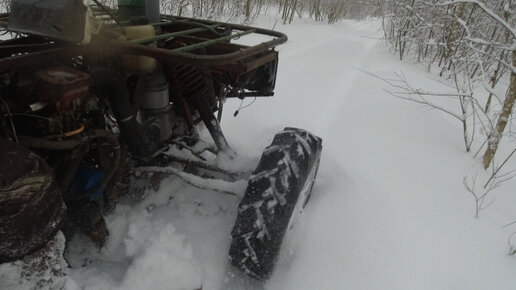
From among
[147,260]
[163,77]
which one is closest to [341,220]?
[147,260]

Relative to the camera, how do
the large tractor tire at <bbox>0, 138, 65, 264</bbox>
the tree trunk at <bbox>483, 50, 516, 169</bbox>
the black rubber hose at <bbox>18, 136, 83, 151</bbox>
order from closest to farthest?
the large tractor tire at <bbox>0, 138, 65, 264</bbox> < the black rubber hose at <bbox>18, 136, 83, 151</bbox> < the tree trunk at <bbox>483, 50, 516, 169</bbox>

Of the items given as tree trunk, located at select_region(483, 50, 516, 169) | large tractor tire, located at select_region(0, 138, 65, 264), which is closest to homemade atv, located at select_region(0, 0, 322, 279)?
large tractor tire, located at select_region(0, 138, 65, 264)

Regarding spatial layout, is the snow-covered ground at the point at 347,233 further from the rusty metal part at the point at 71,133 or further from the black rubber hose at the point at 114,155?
the rusty metal part at the point at 71,133

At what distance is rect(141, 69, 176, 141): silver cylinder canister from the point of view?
6.96 feet

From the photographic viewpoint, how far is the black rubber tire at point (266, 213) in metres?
1.80

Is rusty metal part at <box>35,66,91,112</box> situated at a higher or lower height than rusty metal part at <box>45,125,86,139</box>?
higher

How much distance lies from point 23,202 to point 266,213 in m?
1.05

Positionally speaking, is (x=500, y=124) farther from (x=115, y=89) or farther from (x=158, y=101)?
(x=115, y=89)

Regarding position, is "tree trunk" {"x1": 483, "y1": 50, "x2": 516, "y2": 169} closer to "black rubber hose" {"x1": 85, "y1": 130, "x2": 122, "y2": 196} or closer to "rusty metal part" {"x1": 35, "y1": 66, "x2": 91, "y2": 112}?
"black rubber hose" {"x1": 85, "y1": 130, "x2": 122, "y2": 196}

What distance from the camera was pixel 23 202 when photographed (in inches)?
45.9

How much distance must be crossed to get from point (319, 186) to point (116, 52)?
1.87 meters

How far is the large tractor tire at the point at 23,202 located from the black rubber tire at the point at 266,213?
864 mm

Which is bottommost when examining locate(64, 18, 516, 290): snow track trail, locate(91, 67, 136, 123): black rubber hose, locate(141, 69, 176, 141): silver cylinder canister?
locate(64, 18, 516, 290): snow track trail

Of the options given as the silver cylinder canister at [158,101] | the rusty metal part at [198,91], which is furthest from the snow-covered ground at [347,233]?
the silver cylinder canister at [158,101]
